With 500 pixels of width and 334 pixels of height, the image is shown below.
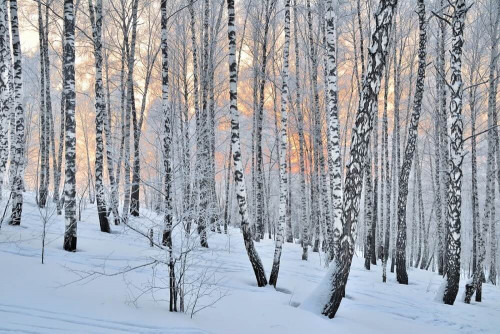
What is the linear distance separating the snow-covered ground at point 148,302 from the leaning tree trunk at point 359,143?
0.85m

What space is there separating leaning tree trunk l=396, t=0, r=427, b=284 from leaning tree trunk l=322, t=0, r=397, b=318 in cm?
413

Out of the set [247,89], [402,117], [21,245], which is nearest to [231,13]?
[21,245]

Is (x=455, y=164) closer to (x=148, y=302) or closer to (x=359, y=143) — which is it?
(x=359, y=143)

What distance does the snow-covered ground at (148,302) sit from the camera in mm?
3902

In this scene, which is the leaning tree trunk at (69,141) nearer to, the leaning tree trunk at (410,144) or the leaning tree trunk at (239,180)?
the leaning tree trunk at (239,180)

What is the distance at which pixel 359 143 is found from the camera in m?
5.63

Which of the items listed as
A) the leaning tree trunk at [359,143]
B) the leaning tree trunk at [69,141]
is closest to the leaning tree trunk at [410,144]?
the leaning tree trunk at [359,143]

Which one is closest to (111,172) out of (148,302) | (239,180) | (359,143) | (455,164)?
(239,180)

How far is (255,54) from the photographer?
1552cm

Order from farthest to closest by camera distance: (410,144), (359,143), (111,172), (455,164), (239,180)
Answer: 1. (111,172)
2. (410,144)
3. (455,164)
4. (239,180)
5. (359,143)

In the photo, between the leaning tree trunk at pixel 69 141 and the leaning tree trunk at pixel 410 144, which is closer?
the leaning tree trunk at pixel 69 141

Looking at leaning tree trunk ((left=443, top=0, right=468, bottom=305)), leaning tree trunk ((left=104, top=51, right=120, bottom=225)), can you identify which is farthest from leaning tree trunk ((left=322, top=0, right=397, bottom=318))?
leaning tree trunk ((left=104, top=51, right=120, bottom=225))

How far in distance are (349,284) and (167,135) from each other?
620 centimetres

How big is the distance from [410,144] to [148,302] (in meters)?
7.83
